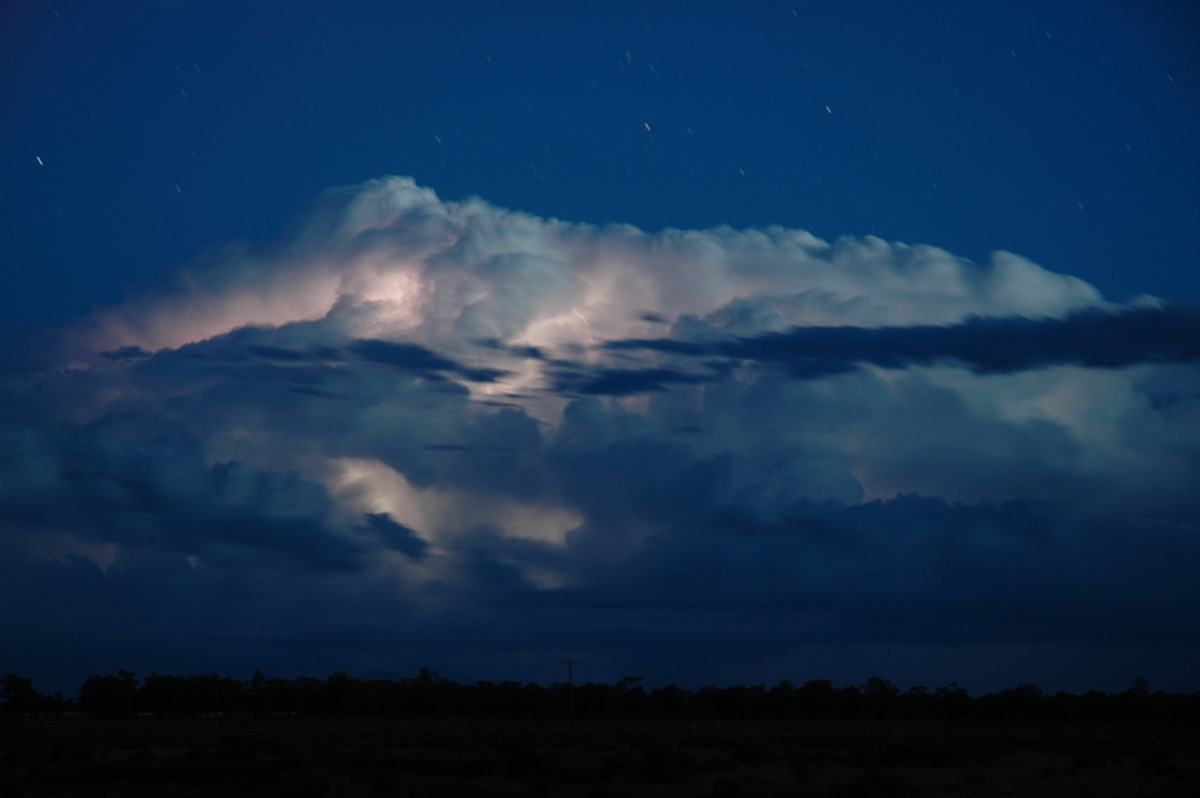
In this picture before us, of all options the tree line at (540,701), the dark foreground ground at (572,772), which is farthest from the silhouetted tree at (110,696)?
the dark foreground ground at (572,772)

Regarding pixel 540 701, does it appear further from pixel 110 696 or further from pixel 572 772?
pixel 572 772

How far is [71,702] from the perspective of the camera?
15788 centimetres

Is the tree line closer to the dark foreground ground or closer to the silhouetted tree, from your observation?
the silhouetted tree

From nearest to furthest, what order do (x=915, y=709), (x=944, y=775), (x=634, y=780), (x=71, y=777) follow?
(x=71, y=777) → (x=634, y=780) → (x=944, y=775) → (x=915, y=709)

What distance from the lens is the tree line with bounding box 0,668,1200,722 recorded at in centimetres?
15038

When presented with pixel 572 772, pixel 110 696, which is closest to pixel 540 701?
pixel 110 696

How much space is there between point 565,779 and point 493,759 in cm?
414

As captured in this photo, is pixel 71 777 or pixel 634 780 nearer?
pixel 71 777

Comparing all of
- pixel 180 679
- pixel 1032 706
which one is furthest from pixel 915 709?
pixel 180 679

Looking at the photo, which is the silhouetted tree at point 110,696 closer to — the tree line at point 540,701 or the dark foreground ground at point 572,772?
the tree line at point 540,701

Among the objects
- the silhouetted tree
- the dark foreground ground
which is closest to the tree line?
the silhouetted tree

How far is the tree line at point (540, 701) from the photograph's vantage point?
15038cm

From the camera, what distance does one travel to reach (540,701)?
151000 millimetres

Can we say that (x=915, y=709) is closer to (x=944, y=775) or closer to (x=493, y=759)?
(x=944, y=775)
